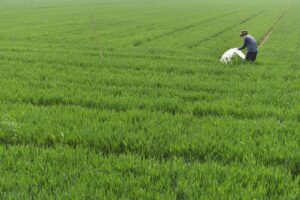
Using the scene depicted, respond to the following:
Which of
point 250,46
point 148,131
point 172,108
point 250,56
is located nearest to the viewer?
point 148,131

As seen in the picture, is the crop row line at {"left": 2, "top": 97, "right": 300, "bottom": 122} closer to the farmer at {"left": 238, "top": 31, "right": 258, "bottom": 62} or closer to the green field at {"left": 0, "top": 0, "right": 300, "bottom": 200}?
the green field at {"left": 0, "top": 0, "right": 300, "bottom": 200}

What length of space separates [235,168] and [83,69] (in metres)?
7.87

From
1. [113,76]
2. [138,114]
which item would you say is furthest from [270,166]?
[113,76]

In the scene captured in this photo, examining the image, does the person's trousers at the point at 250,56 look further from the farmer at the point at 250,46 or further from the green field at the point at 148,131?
the green field at the point at 148,131

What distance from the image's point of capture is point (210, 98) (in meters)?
8.13

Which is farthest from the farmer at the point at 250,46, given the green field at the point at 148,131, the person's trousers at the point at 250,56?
the green field at the point at 148,131

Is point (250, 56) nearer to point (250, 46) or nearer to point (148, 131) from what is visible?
point (250, 46)

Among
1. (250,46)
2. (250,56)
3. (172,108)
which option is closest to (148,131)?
(172,108)

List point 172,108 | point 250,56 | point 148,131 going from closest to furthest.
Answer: point 148,131
point 172,108
point 250,56

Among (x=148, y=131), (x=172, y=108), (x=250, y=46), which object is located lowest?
(x=172, y=108)

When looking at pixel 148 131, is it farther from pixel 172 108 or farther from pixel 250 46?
pixel 250 46

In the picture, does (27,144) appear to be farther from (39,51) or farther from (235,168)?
(39,51)

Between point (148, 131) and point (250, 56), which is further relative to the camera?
point (250, 56)

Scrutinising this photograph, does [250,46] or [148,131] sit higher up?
[250,46]
